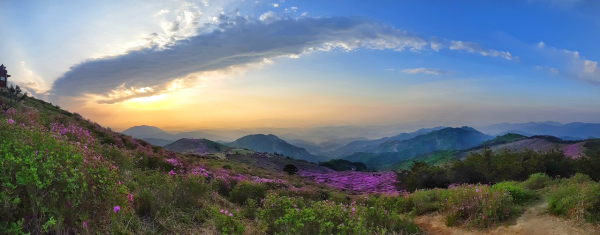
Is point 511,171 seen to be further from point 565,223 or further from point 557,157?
point 565,223

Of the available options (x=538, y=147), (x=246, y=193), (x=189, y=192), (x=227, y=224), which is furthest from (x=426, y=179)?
(x=538, y=147)

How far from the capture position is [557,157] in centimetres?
1590

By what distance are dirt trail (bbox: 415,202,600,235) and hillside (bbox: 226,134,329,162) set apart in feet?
396

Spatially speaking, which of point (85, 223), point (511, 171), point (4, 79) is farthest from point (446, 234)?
point (4, 79)

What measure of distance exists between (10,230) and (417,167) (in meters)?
20.5

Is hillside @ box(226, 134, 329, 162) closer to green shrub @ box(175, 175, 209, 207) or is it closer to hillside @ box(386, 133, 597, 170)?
hillside @ box(386, 133, 597, 170)

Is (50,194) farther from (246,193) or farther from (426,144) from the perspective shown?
(426,144)

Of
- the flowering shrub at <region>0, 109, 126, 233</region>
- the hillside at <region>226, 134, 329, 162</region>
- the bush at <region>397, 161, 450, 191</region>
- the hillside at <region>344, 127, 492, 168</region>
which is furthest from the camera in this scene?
the hillside at <region>226, 134, 329, 162</region>

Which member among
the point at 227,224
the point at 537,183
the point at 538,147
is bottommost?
the point at 538,147

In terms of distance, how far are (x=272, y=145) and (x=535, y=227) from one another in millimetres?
133587

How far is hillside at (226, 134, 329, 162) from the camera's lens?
5128 inches

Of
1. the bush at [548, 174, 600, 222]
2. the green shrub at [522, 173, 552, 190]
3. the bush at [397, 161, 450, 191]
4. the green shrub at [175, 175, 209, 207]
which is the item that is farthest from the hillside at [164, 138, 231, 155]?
the bush at [548, 174, 600, 222]

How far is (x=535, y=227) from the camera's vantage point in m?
5.76

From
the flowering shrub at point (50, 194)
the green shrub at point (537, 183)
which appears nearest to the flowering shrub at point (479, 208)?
the green shrub at point (537, 183)
